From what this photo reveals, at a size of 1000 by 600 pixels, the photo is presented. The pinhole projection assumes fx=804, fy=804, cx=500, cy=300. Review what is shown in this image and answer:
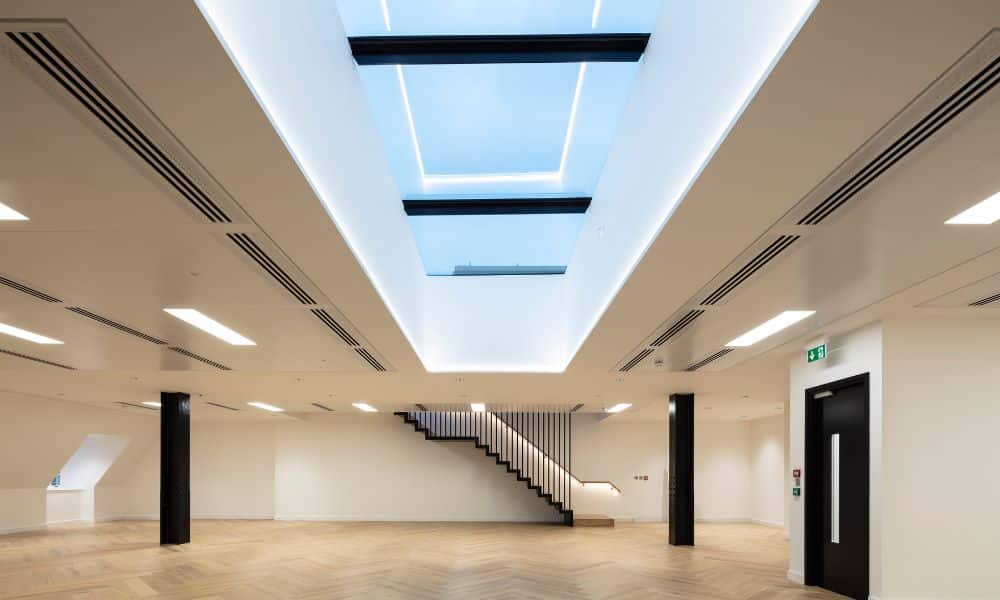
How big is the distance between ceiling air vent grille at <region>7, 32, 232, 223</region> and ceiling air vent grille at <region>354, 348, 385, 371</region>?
17.3 ft

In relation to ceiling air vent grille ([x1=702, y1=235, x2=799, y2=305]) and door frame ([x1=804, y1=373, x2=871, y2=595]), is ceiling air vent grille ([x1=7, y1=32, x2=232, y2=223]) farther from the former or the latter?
door frame ([x1=804, y1=373, x2=871, y2=595])

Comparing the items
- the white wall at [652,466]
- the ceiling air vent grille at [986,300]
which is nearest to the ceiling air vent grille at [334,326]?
the ceiling air vent grille at [986,300]

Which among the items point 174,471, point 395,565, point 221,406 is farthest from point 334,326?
point 221,406

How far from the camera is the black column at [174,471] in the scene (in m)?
14.3

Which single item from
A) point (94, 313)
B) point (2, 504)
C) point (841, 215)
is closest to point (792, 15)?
point (841, 215)

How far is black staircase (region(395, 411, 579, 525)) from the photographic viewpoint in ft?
69.4

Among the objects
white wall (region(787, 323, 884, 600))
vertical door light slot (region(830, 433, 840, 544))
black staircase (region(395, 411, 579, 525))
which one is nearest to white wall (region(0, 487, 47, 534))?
black staircase (region(395, 411, 579, 525))

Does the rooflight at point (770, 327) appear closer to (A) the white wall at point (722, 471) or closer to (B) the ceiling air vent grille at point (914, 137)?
(B) the ceiling air vent grille at point (914, 137)

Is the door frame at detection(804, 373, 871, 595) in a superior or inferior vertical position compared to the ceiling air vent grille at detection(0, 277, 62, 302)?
inferior

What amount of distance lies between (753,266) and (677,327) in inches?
93.9

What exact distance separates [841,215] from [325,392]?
37.8 ft

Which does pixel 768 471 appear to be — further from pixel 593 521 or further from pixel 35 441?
pixel 35 441

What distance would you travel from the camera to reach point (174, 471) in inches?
568

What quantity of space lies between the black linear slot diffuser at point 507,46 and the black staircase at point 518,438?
1652 cm
